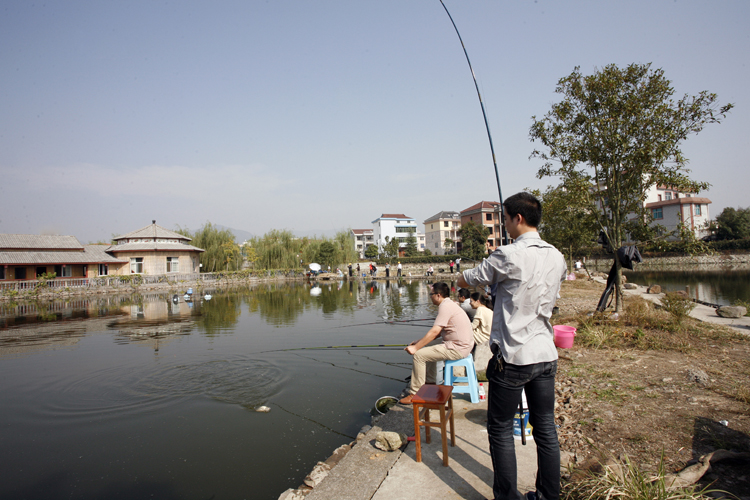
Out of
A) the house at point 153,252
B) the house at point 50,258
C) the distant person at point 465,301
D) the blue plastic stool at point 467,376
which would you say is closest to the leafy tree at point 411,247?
the house at point 153,252

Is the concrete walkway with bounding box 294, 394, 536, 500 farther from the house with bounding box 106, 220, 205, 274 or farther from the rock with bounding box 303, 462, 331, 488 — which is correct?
the house with bounding box 106, 220, 205, 274

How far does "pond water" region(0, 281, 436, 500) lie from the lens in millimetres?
3781

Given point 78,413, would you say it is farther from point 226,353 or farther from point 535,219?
point 535,219

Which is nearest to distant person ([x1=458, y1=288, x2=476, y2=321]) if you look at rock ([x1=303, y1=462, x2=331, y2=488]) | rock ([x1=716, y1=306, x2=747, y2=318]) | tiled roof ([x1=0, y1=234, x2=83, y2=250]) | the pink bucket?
the pink bucket

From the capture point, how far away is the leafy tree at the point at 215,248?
39.2m

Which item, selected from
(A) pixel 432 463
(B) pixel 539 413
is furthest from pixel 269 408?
(B) pixel 539 413

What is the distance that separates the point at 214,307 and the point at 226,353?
10.5 metres

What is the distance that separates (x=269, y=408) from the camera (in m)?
5.29

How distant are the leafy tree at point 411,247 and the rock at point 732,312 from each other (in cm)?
5126

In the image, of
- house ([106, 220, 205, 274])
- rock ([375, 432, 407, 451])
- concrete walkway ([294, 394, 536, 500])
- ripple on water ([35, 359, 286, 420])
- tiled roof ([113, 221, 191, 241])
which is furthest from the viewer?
tiled roof ([113, 221, 191, 241])

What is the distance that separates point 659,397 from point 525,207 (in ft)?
9.19

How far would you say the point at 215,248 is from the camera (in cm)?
3938

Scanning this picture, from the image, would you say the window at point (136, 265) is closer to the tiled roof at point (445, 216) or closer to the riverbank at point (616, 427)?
the riverbank at point (616, 427)

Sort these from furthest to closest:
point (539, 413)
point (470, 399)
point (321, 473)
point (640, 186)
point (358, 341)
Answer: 1. point (358, 341)
2. point (640, 186)
3. point (470, 399)
4. point (321, 473)
5. point (539, 413)
